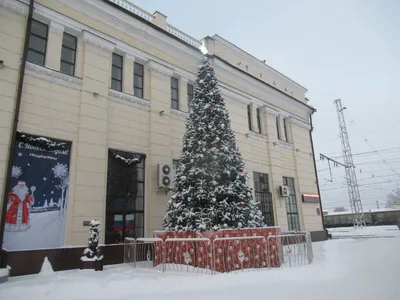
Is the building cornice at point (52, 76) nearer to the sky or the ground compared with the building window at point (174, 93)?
nearer to the ground

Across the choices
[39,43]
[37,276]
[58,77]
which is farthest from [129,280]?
[39,43]

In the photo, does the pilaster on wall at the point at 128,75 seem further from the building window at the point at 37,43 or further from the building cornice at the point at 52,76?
the building window at the point at 37,43

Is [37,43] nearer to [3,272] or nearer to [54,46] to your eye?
[54,46]

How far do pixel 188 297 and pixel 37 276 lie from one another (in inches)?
197

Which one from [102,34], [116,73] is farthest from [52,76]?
[102,34]

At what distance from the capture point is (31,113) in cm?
914

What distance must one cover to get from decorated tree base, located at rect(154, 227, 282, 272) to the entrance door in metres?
2.29

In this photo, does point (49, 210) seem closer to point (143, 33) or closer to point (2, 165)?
point (2, 165)

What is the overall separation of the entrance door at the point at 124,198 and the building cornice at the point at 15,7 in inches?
218

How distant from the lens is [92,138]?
33.7ft

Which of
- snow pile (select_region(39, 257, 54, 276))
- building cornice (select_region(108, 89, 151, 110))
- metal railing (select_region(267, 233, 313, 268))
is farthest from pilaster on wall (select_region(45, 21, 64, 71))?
metal railing (select_region(267, 233, 313, 268))

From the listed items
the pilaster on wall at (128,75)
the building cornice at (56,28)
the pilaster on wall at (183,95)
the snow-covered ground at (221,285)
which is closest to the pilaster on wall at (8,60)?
the building cornice at (56,28)

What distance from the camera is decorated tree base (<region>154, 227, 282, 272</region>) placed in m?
7.64

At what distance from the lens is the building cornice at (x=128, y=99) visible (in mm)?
11391
